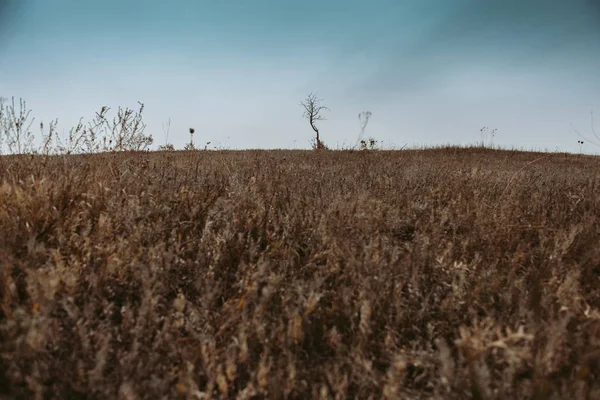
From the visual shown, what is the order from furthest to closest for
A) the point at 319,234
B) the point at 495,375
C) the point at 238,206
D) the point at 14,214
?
the point at 238,206
the point at 319,234
the point at 14,214
the point at 495,375

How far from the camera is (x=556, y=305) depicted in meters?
1.87

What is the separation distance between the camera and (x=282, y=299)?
6.02ft

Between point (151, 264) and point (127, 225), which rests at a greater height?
point (127, 225)

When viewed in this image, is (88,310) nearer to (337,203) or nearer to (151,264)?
(151,264)

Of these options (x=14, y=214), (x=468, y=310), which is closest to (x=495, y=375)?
(x=468, y=310)

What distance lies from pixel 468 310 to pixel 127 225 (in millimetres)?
2314

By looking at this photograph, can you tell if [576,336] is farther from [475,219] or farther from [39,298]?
[39,298]

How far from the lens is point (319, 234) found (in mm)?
2412

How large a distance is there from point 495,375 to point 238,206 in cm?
207

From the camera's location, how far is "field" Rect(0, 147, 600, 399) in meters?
1.37

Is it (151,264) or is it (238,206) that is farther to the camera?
(238,206)

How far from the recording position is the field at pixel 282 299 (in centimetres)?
137

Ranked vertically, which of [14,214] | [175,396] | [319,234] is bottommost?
[175,396]

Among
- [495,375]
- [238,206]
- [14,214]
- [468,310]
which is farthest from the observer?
[238,206]
